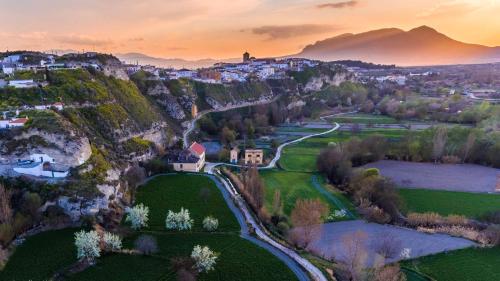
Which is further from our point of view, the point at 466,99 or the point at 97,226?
the point at 466,99

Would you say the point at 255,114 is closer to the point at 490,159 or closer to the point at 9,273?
the point at 490,159

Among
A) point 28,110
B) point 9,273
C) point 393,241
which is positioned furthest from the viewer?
point 28,110

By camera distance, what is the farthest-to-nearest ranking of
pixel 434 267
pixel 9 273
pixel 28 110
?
pixel 28 110, pixel 434 267, pixel 9 273

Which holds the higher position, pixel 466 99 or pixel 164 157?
pixel 466 99

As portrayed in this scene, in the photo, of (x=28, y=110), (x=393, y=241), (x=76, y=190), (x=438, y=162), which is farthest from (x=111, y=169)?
(x=438, y=162)

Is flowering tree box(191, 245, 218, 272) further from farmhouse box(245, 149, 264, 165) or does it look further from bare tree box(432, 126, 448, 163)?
bare tree box(432, 126, 448, 163)

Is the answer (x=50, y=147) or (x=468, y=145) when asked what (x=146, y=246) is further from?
(x=468, y=145)

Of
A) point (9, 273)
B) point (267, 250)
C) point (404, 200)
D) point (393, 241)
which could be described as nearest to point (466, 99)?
point (404, 200)

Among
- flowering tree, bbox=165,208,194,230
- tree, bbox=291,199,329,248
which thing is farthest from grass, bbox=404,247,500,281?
flowering tree, bbox=165,208,194,230

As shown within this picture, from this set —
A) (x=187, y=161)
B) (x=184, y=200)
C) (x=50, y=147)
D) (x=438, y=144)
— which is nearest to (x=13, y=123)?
(x=50, y=147)

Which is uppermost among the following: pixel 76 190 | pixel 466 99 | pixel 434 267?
pixel 466 99
